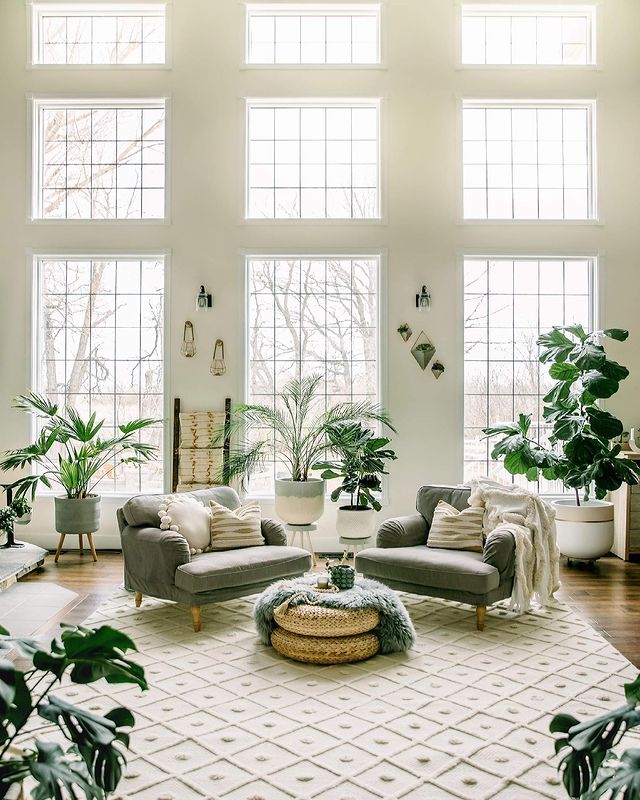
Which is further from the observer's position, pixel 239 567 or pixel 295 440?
pixel 295 440

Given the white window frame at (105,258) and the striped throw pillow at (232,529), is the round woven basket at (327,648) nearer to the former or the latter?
the striped throw pillow at (232,529)

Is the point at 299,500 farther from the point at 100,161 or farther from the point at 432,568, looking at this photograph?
the point at 100,161

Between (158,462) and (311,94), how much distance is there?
377 cm

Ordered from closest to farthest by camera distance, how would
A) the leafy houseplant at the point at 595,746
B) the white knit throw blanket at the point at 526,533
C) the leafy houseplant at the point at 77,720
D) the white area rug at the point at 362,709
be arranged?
1. the leafy houseplant at the point at 77,720
2. the leafy houseplant at the point at 595,746
3. the white area rug at the point at 362,709
4. the white knit throw blanket at the point at 526,533

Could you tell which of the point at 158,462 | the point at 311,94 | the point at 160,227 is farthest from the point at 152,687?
the point at 311,94

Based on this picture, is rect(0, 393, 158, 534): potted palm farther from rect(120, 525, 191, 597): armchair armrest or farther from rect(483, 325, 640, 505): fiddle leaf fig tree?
rect(483, 325, 640, 505): fiddle leaf fig tree

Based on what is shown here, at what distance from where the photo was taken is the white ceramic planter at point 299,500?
6.09 metres

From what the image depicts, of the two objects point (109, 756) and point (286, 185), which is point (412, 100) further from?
point (109, 756)

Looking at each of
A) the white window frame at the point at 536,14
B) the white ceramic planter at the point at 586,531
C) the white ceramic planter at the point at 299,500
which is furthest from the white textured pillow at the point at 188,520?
the white window frame at the point at 536,14

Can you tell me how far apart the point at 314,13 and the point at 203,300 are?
9.72 ft

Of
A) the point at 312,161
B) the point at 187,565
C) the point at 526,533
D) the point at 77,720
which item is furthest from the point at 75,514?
the point at 77,720

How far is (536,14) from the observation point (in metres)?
6.95

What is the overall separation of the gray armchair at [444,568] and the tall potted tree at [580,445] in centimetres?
143

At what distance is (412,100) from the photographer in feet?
22.3
